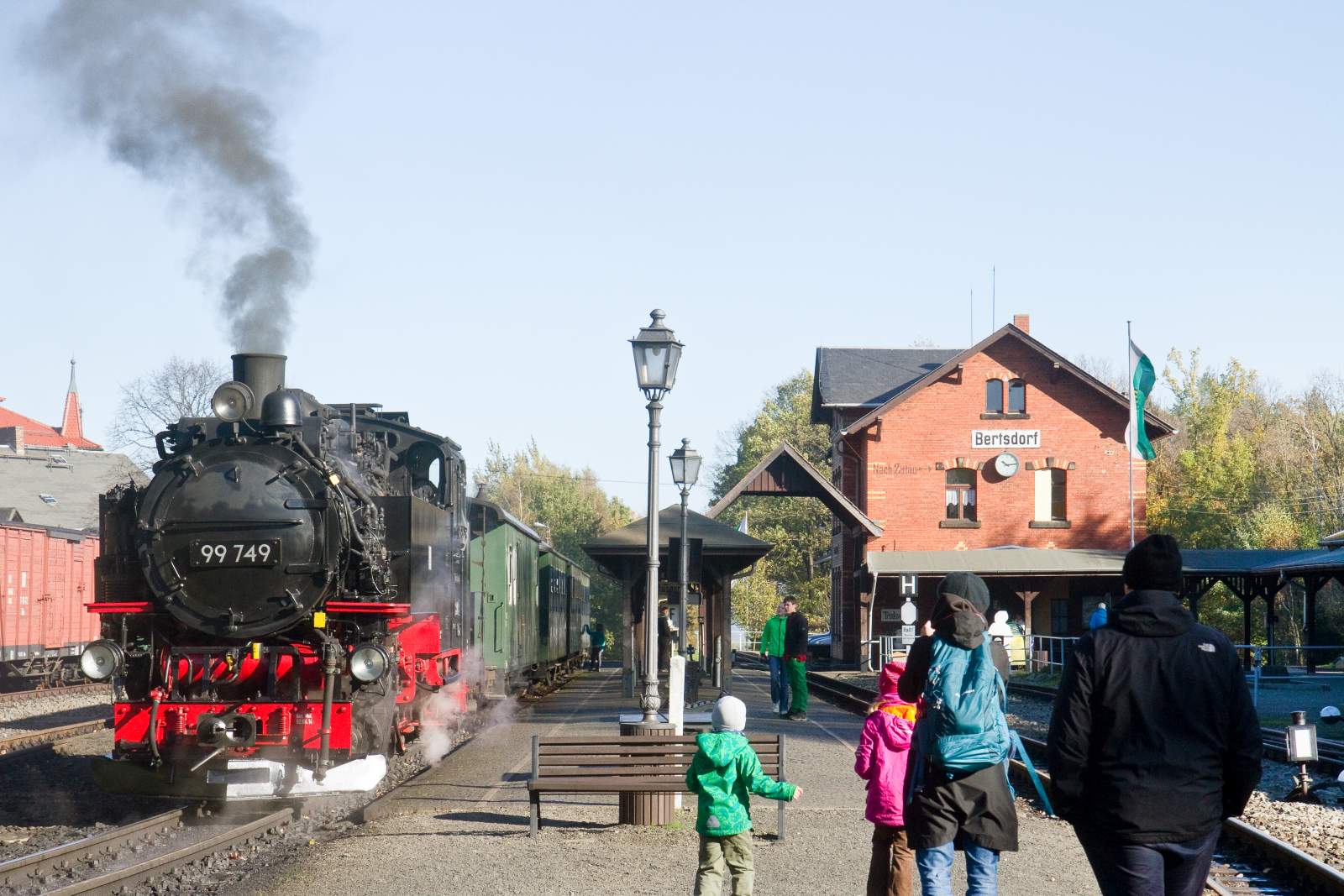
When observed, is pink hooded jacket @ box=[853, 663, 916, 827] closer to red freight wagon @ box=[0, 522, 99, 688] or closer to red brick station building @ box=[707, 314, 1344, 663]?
red freight wagon @ box=[0, 522, 99, 688]

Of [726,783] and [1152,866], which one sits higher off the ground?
[1152,866]

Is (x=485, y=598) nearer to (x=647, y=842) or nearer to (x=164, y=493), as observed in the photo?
(x=164, y=493)

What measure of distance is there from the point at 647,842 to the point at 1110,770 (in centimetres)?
549

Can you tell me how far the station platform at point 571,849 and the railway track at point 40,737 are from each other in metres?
5.30

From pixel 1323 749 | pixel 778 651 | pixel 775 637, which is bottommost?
pixel 1323 749

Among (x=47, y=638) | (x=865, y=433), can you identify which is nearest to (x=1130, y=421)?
(x=865, y=433)

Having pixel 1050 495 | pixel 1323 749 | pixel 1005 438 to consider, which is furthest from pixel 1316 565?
pixel 1005 438

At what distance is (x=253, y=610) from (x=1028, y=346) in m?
27.6

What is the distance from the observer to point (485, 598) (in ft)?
57.0

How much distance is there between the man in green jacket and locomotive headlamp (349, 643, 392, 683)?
8.62 metres

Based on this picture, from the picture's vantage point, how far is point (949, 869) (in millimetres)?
→ 5199

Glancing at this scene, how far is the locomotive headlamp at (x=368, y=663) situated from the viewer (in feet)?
33.8

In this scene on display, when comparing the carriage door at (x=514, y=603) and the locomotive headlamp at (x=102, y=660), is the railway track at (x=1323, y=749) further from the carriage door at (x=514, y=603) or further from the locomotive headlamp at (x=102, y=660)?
the carriage door at (x=514, y=603)

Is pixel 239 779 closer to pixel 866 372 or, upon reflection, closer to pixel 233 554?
pixel 233 554
